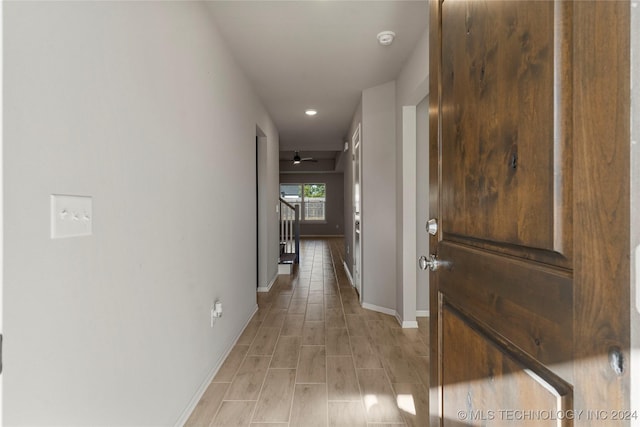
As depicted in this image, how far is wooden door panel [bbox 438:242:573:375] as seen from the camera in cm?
57

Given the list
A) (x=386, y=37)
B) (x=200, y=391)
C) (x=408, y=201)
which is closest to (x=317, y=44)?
(x=386, y=37)

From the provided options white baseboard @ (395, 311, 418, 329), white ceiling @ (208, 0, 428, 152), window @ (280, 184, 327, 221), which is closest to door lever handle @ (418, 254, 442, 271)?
white ceiling @ (208, 0, 428, 152)

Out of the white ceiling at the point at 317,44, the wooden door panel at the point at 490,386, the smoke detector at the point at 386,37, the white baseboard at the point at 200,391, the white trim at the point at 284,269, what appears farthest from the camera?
the white trim at the point at 284,269

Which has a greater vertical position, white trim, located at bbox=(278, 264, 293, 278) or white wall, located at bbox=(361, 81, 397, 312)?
white wall, located at bbox=(361, 81, 397, 312)

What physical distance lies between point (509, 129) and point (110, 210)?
1.23 metres

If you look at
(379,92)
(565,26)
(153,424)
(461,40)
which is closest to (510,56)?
(565,26)

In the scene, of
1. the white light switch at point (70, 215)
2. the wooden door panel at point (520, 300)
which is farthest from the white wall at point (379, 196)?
the white light switch at point (70, 215)

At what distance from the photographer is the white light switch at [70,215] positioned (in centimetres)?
84

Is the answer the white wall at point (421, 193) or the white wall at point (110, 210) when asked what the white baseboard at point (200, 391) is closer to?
the white wall at point (110, 210)

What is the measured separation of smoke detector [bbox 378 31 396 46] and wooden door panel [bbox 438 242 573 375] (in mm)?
1985

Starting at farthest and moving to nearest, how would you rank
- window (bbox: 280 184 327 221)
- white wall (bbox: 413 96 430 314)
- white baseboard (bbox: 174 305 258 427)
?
window (bbox: 280 184 327 221) → white wall (bbox: 413 96 430 314) → white baseboard (bbox: 174 305 258 427)

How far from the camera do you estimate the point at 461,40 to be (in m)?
0.92

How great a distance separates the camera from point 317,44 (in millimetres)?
2479

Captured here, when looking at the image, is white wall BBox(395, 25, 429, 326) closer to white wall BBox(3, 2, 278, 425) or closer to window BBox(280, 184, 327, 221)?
white wall BBox(3, 2, 278, 425)
